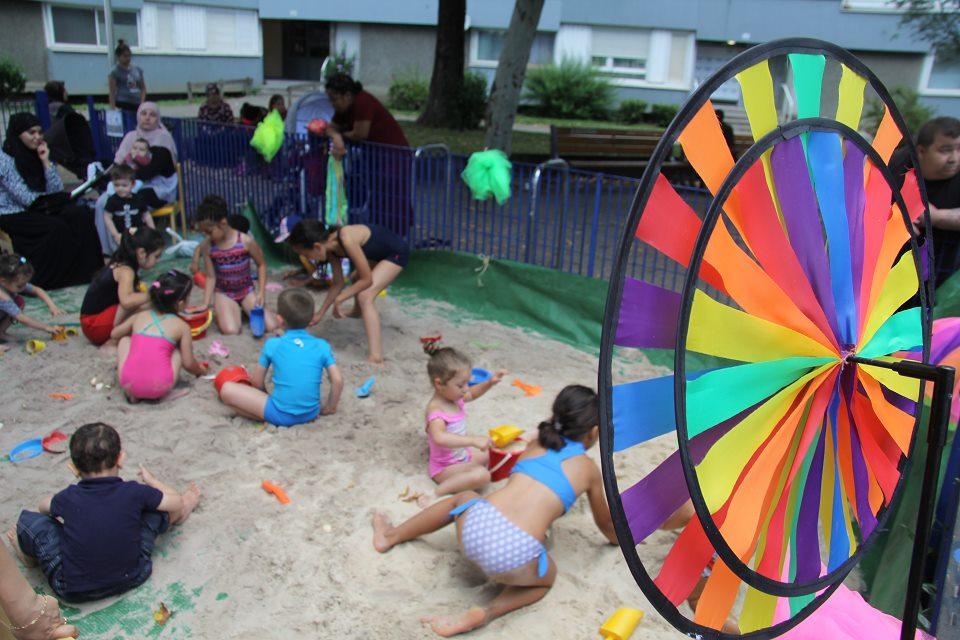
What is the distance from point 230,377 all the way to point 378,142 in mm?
3256

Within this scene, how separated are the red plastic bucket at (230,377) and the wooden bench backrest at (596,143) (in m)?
8.25

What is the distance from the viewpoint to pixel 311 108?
8.59 m

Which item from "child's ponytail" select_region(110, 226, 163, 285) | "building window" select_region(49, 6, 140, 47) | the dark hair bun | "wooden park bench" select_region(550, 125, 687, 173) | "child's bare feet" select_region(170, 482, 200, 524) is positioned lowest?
"child's bare feet" select_region(170, 482, 200, 524)

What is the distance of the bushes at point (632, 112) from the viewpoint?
2517 cm

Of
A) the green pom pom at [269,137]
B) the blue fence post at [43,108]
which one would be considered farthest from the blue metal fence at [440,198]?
the blue fence post at [43,108]

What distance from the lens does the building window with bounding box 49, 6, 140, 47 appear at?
869 inches

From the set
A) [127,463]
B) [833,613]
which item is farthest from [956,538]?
[127,463]

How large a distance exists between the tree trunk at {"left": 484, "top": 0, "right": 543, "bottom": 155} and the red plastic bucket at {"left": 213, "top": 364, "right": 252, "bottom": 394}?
724cm

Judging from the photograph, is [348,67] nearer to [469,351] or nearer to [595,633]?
[469,351]

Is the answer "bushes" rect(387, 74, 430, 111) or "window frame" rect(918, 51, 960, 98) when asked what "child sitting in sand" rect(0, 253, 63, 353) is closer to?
"bushes" rect(387, 74, 430, 111)

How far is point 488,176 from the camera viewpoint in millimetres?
6613

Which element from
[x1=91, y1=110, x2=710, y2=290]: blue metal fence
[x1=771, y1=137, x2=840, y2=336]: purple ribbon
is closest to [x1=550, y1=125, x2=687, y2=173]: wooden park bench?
[x1=91, y1=110, x2=710, y2=290]: blue metal fence

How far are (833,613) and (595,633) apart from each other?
38.3 inches

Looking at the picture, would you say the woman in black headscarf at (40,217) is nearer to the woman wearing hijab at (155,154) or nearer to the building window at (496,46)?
the woman wearing hijab at (155,154)
